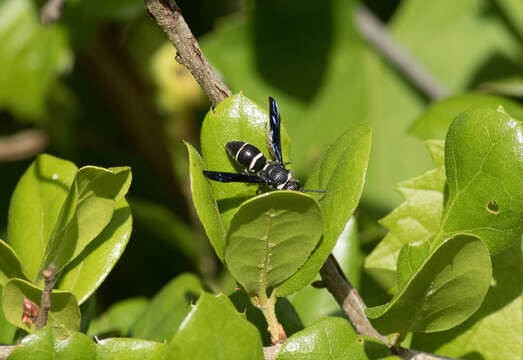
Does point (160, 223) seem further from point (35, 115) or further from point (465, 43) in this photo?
point (465, 43)

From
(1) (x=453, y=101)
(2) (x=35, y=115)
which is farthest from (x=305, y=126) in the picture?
(1) (x=453, y=101)

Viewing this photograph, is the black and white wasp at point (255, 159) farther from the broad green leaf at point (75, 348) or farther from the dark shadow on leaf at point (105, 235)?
the broad green leaf at point (75, 348)

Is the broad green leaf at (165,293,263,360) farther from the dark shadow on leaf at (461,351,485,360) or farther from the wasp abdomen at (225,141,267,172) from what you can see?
the dark shadow on leaf at (461,351,485,360)

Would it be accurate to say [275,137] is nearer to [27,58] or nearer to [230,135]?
[230,135]

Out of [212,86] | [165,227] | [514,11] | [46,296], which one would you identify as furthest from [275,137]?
[514,11]

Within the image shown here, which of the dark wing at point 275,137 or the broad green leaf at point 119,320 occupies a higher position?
the dark wing at point 275,137

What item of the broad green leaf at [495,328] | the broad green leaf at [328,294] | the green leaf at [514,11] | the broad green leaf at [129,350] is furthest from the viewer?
the green leaf at [514,11]

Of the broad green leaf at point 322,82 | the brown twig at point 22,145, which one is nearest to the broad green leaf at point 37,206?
the broad green leaf at point 322,82
